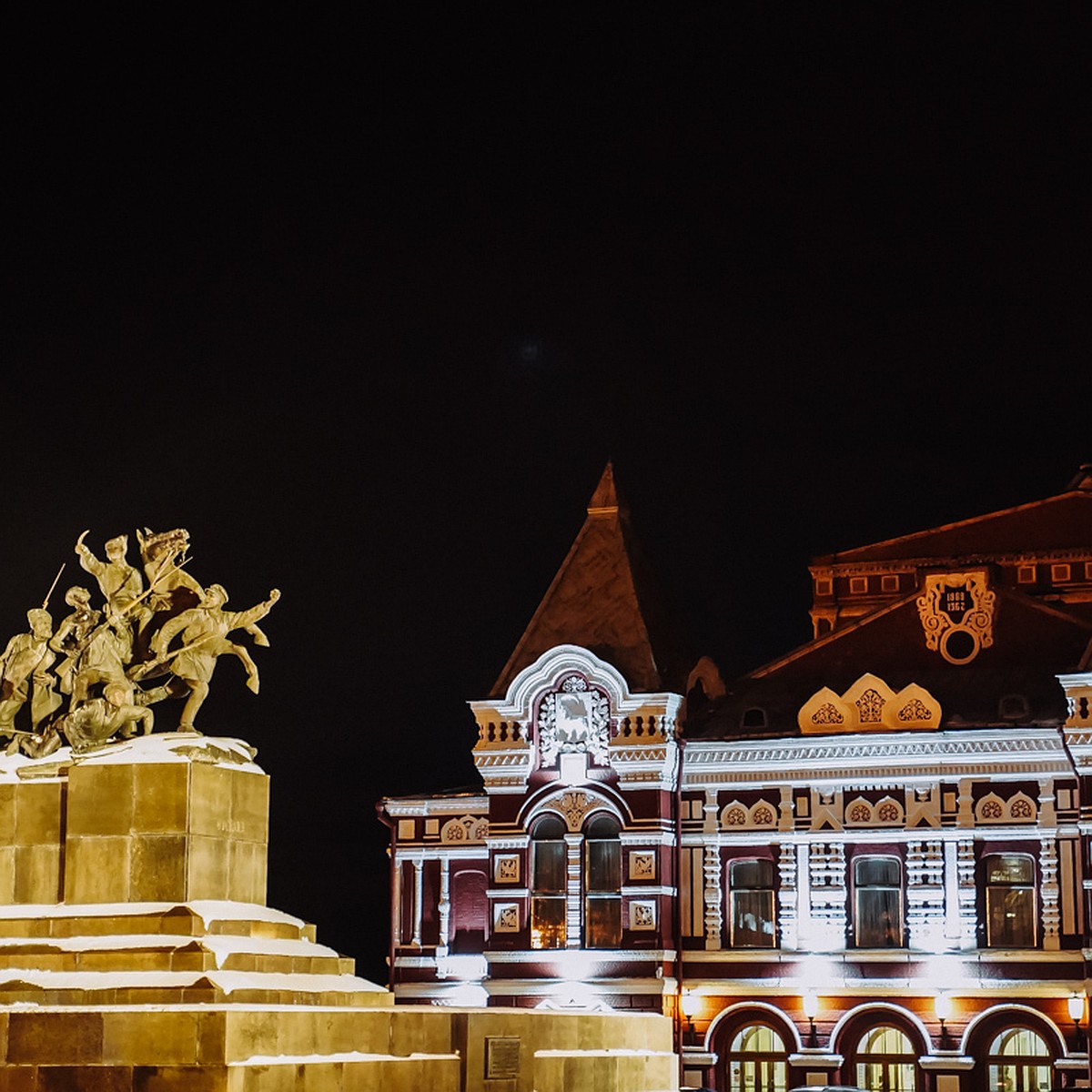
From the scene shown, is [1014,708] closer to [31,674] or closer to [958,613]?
[958,613]

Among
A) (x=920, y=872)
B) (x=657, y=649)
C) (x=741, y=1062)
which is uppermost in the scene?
(x=657, y=649)

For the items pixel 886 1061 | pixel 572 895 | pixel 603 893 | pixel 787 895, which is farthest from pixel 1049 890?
pixel 572 895

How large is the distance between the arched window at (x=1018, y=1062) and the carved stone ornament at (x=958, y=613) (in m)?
7.40

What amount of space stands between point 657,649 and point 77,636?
2084 centimetres

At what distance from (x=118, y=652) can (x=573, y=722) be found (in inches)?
784

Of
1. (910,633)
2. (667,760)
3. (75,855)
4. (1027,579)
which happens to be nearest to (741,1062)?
(667,760)

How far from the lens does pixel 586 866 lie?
43.0 metres

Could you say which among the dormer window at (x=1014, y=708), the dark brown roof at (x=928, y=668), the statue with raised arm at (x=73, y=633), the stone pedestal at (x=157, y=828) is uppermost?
the dark brown roof at (x=928, y=668)

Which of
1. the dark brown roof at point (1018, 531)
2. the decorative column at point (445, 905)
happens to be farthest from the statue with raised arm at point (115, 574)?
the dark brown roof at point (1018, 531)

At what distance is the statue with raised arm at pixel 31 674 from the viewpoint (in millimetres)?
25000

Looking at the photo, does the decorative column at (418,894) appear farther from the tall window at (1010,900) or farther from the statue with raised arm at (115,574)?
the statue with raised arm at (115,574)

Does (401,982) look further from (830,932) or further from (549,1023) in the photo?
(549,1023)

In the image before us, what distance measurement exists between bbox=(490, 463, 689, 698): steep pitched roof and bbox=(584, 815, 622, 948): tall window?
9.72 ft

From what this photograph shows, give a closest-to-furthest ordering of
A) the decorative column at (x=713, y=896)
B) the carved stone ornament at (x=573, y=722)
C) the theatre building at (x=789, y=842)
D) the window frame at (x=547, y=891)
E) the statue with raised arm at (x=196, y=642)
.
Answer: the statue with raised arm at (x=196, y=642) < the theatre building at (x=789, y=842) < the decorative column at (x=713, y=896) < the window frame at (x=547, y=891) < the carved stone ornament at (x=573, y=722)
